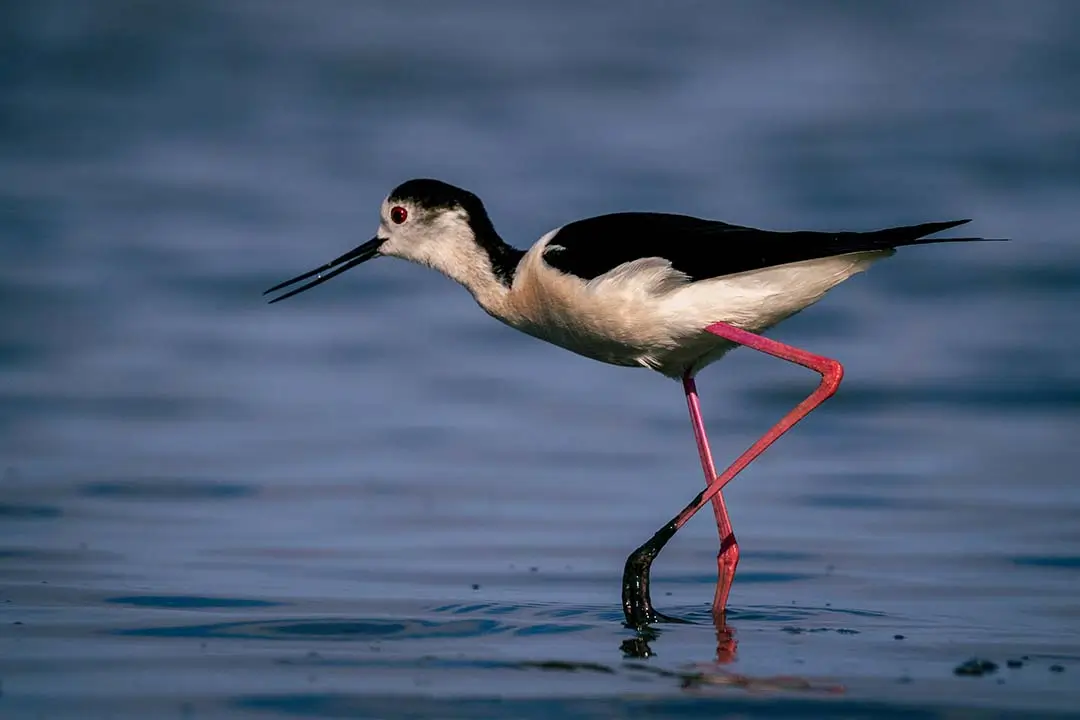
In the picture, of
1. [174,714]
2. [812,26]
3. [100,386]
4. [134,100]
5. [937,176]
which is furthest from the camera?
[812,26]

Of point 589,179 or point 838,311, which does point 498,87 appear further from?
point 838,311

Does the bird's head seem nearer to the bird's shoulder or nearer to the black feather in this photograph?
the black feather

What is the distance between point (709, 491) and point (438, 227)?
1345mm

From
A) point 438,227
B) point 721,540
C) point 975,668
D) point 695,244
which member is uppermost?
point 438,227

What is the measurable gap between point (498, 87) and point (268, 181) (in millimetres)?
2955

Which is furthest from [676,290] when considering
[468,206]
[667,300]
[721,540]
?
[468,206]

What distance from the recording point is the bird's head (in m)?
5.59

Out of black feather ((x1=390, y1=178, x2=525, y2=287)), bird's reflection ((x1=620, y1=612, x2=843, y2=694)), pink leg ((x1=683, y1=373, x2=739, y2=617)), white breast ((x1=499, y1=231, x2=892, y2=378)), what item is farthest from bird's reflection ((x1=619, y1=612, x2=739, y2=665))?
black feather ((x1=390, y1=178, x2=525, y2=287))

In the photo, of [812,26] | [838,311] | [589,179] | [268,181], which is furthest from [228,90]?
[838,311]

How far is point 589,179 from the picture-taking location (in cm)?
1284

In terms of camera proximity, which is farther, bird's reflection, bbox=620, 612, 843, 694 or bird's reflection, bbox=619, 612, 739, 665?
bird's reflection, bbox=619, 612, 739, 665

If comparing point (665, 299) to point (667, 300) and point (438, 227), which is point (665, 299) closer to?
point (667, 300)

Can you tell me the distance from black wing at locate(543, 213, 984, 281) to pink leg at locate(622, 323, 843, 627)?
229 mm

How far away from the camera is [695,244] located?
16.4 ft
